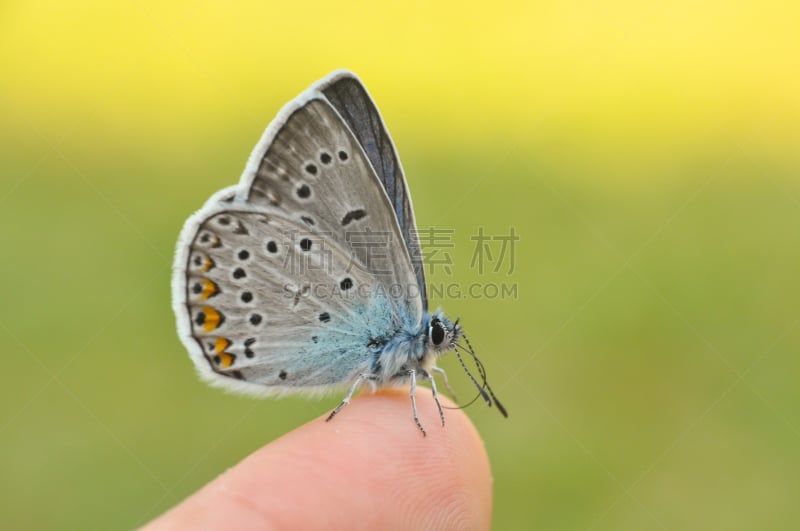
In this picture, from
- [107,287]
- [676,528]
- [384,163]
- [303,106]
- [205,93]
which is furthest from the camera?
[205,93]

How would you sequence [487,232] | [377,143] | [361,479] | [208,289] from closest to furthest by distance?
[361,479]
[208,289]
[377,143]
[487,232]

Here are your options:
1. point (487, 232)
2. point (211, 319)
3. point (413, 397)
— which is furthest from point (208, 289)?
point (487, 232)

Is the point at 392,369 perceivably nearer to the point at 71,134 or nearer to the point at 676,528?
the point at 676,528

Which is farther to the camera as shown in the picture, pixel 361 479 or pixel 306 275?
pixel 306 275

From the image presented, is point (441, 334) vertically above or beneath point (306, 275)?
above

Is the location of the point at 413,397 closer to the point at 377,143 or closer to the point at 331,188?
the point at 331,188

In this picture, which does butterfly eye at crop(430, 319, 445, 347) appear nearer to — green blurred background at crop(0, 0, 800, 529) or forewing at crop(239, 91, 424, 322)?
forewing at crop(239, 91, 424, 322)

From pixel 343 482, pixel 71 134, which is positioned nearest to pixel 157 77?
pixel 71 134

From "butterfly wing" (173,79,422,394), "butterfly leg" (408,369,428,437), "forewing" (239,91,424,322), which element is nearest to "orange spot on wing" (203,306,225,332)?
"butterfly wing" (173,79,422,394)
